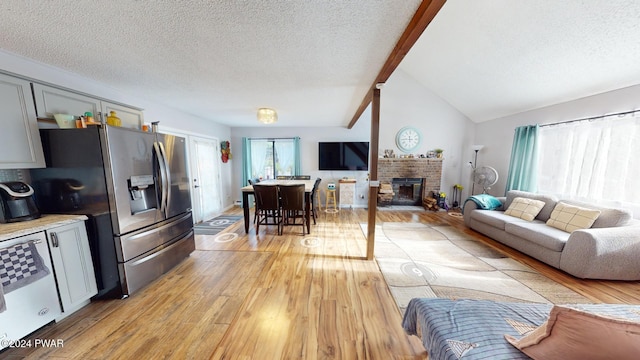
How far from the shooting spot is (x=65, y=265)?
1.61 metres

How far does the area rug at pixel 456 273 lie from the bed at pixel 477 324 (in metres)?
0.80

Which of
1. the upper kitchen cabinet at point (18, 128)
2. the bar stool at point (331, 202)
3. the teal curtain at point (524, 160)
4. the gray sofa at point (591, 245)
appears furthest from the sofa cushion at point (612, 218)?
the upper kitchen cabinet at point (18, 128)

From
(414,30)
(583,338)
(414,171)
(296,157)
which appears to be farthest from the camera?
(296,157)

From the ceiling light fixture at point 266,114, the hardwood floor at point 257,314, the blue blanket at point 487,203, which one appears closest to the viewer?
the hardwood floor at point 257,314

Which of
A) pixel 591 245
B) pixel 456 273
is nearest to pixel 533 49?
pixel 591 245

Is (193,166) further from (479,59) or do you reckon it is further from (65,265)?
(479,59)

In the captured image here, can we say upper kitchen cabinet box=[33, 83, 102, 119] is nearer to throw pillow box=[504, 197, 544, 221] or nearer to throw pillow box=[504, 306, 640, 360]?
throw pillow box=[504, 306, 640, 360]

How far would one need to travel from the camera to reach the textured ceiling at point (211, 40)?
3.98 ft

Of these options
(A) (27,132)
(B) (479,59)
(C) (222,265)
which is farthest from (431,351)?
(B) (479,59)

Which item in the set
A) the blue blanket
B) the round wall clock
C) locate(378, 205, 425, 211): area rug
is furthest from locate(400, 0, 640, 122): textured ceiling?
locate(378, 205, 425, 211): area rug

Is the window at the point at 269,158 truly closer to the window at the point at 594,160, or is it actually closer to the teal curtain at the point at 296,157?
the teal curtain at the point at 296,157

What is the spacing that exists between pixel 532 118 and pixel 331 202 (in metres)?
4.58

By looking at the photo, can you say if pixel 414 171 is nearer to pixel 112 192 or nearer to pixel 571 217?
pixel 571 217

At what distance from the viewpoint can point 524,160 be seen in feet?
12.1
